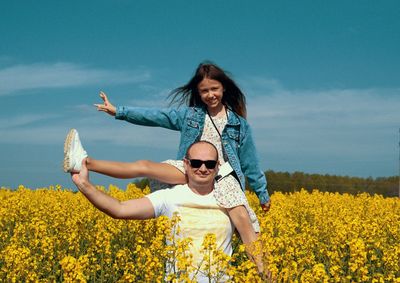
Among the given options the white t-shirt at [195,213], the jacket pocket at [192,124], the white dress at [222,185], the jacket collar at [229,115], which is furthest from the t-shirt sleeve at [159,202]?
the jacket collar at [229,115]

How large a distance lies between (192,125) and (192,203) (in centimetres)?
109

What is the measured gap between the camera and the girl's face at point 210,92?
17.7 feet

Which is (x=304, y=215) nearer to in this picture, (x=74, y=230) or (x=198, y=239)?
(x=74, y=230)

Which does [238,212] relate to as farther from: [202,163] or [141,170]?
[141,170]

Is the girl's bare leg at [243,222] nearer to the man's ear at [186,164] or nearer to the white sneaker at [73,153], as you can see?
the man's ear at [186,164]

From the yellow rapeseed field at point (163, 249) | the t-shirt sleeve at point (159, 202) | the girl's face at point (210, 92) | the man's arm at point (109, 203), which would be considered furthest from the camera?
the girl's face at point (210, 92)

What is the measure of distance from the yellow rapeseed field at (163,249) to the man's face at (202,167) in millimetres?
413

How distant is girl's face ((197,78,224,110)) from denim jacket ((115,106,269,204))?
12cm

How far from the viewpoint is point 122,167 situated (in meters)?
4.69

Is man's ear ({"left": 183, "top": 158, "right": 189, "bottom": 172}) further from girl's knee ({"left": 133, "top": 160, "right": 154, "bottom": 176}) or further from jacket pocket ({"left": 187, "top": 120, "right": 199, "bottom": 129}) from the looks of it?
jacket pocket ({"left": 187, "top": 120, "right": 199, "bottom": 129})

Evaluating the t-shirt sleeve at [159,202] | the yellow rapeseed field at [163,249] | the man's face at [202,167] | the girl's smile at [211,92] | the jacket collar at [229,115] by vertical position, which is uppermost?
the girl's smile at [211,92]

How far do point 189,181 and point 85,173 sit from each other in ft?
2.61

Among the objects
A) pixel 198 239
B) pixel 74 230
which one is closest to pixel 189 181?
pixel 198 239

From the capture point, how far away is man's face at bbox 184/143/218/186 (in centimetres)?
452
